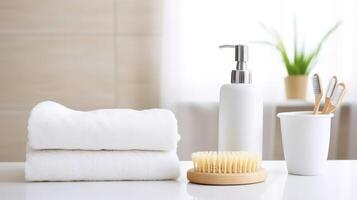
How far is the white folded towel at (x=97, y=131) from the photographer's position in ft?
2.53

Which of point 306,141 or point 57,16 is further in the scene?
point 57,16

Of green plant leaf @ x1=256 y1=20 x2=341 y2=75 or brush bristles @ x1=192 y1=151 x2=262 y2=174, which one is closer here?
brush bristles @ x1=192 y1=151 x2=262 y2=174

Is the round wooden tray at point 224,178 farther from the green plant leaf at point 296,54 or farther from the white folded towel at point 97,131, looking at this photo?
the green plant leaf at point 296,54

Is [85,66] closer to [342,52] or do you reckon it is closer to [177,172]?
[342,52]

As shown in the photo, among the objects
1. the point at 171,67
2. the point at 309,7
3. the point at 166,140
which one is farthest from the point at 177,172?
the point at 309,7

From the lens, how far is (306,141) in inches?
33.3

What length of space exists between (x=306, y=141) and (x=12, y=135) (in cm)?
146

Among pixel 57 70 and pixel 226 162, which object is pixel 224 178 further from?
pixel 57 70

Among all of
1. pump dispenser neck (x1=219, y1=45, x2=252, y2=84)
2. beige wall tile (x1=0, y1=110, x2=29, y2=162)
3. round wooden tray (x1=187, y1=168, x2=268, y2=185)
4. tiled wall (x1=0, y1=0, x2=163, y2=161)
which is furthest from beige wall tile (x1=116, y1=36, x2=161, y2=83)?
round wooden tray (x1=187, y1=168, x2=268, y2=185)

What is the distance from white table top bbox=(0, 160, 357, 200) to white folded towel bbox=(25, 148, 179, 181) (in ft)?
0.03

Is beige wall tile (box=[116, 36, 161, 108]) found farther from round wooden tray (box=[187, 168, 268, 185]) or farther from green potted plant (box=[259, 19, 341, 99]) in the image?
round wooden tray (box=[187, 168, 268, 185])

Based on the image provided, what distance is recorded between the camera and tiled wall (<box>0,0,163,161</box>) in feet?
6.71

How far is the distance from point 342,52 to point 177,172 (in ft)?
4.95

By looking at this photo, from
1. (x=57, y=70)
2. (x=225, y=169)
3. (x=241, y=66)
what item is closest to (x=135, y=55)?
(x=57, y=70)
